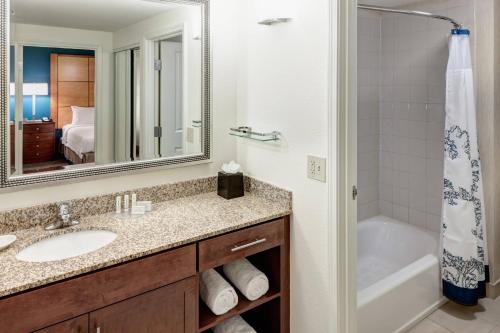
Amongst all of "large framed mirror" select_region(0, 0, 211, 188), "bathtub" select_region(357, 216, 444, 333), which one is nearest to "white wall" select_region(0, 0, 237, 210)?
"large framed mirror" select_region(0, 0, 211, 188)

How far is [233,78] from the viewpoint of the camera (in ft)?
7.25

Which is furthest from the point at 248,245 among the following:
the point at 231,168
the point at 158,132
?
the point at 158,132

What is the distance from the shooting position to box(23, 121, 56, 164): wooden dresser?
1619mm

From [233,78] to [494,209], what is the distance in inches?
77.6

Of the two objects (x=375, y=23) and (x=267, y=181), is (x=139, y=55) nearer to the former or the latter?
(x=267, y=181)

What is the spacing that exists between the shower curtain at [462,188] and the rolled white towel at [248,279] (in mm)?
1365

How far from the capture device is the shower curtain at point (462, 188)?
2.40 metres

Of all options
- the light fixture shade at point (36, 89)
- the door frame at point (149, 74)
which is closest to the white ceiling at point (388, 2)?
the door frame at point (149, 74)

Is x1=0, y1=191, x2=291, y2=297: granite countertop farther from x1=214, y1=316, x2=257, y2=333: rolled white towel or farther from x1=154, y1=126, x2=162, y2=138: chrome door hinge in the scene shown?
x1=214, y1=316, x2=257, y2=333: rolled white towel

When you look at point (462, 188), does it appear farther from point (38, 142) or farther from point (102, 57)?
point (38, 142)

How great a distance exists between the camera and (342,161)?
1.66 metres

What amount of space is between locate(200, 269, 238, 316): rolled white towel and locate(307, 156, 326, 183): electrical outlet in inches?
24.8

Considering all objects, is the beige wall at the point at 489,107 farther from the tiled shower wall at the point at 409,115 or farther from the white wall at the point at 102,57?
the white wall at the point at 102,57

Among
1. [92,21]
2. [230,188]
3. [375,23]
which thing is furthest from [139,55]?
[375,23]
